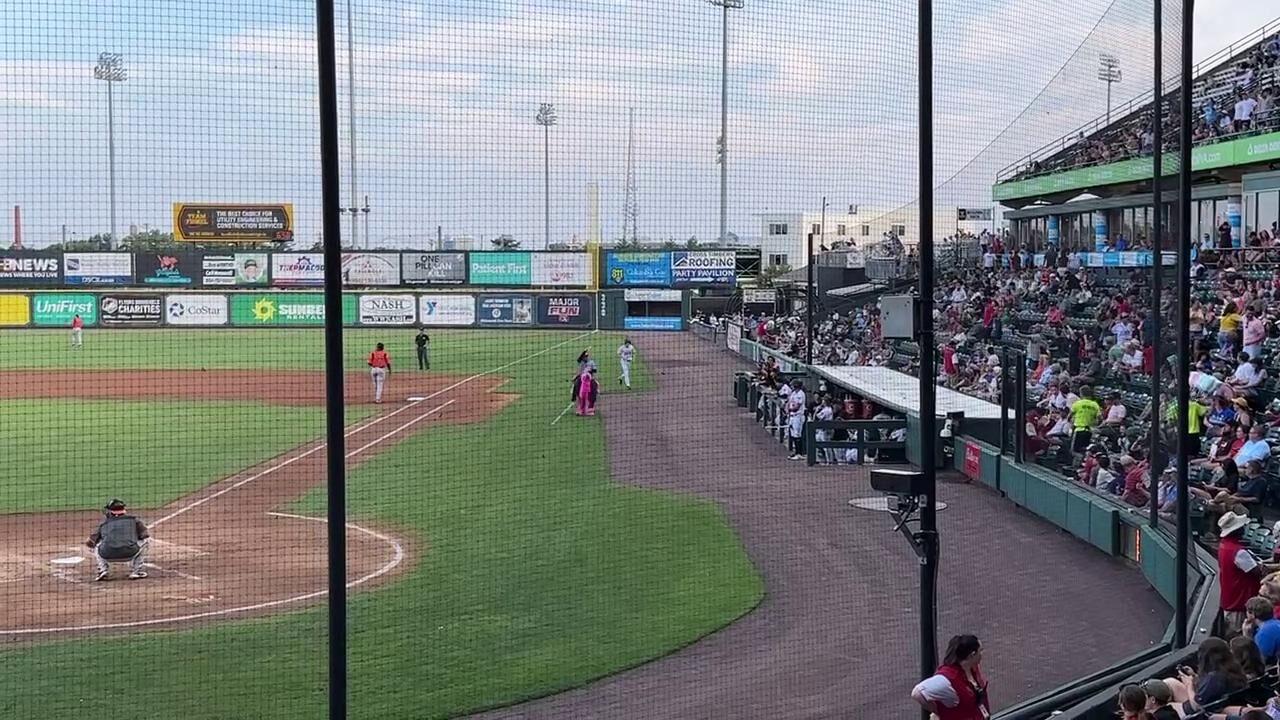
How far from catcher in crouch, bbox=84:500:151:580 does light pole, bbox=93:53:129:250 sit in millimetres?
7435

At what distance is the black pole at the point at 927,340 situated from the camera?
681 centimetres

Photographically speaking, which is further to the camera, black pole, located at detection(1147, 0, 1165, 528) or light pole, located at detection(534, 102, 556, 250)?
black pole, located at detection(1147, 0, 1165, 528)

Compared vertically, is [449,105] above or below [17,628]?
above

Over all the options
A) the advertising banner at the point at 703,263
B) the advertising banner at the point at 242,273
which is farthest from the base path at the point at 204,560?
the advertising banner at the point at 703,263

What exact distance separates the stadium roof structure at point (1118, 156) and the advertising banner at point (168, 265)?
5412 millimetres

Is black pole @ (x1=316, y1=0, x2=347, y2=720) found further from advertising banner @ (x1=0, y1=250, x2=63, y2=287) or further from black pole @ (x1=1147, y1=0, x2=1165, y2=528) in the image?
black pole @ (x1=1147, y1=0, x2=1165, y2=528)

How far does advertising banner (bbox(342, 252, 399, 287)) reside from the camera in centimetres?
836

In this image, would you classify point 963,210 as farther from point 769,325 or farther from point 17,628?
point 769,325

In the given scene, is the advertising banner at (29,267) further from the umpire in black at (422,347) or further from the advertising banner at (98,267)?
the umpire in black at (422,347)

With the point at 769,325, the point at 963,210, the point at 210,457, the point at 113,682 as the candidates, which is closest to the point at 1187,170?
the point at 963,210

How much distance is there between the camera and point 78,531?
599 inches

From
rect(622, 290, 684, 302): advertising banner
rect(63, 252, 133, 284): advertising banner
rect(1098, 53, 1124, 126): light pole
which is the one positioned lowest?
rect(622, 290, 684, 302): advertising banner

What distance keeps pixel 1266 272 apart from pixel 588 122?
1622 centimetres

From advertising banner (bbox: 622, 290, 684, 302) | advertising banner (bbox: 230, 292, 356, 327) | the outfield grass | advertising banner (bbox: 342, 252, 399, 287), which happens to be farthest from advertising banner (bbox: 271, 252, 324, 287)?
advertising banner (bbox: 622, 290, 684, 302)
